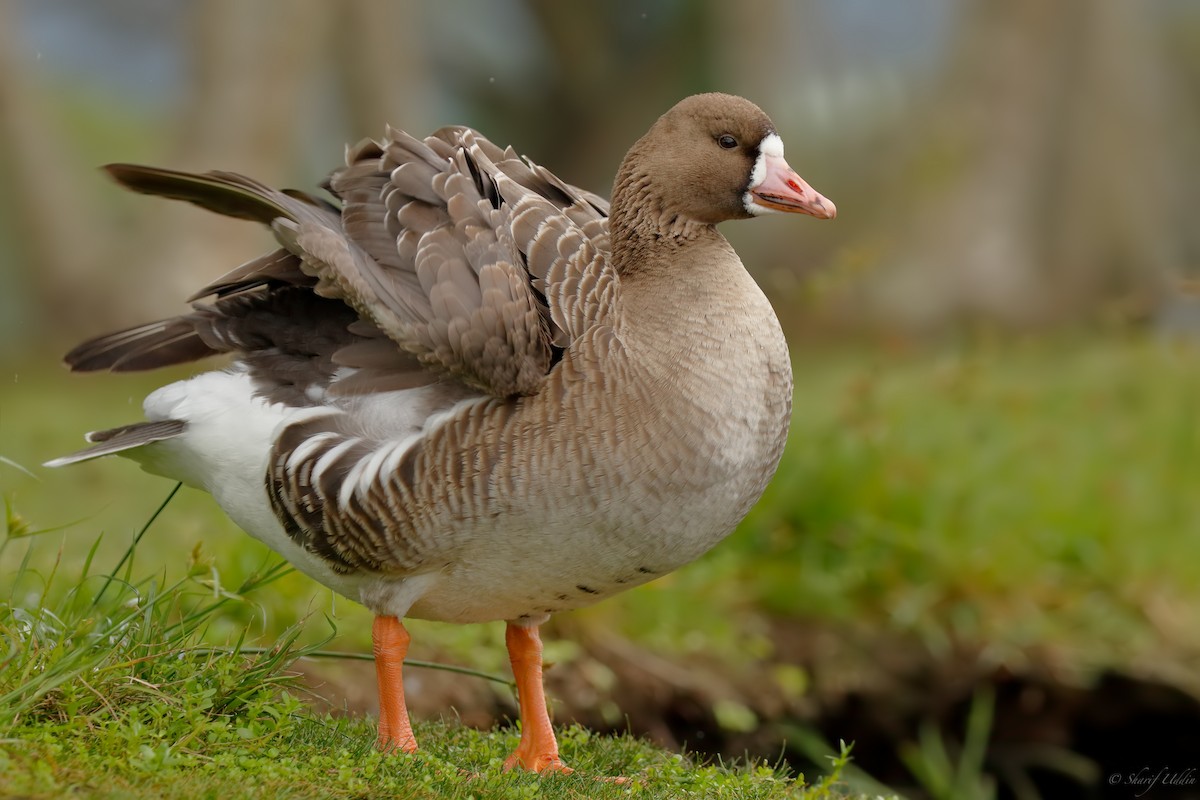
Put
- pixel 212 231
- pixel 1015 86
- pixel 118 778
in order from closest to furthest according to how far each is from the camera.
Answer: pixel 118 778 < pixel 212 231 < pixel 1015 86

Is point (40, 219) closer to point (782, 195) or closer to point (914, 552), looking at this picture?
point (914, 552)

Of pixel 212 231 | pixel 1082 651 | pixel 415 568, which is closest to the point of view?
pixel 415 568

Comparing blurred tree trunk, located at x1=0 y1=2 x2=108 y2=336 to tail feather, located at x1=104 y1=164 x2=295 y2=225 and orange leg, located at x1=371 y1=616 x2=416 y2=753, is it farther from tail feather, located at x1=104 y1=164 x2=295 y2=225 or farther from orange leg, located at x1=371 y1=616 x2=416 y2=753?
orange leg, located at x1=371 y1=616 x2=416 y2=753

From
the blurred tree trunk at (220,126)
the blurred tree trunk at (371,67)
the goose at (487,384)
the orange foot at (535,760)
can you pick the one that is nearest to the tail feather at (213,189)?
the goose at (487,384)

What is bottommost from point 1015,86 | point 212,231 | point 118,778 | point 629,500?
point 118,778

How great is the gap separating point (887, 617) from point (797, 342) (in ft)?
21.6

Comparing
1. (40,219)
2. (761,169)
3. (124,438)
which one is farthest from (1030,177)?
(124,438)

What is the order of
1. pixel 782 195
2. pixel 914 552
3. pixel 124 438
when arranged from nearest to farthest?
pixel 782 195 < pixel 124 438 < pixel 914 552

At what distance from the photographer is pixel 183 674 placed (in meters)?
3.75

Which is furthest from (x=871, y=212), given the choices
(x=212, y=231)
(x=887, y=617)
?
(x=887, y=617)

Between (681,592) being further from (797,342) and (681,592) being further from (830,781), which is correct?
(797,342)

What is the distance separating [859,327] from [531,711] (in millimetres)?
9313

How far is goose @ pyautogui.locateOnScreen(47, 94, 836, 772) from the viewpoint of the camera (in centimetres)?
376

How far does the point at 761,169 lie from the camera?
13.5ft
